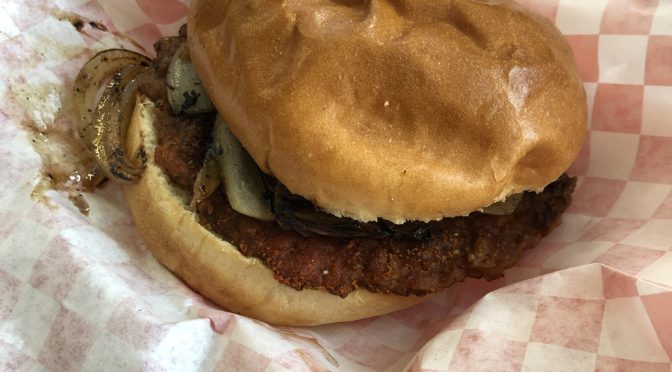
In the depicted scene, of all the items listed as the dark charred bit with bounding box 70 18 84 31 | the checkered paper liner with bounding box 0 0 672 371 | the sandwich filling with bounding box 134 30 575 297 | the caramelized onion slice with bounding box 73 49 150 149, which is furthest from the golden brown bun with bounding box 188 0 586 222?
the dark charred bit with bounding box 70 18 84 31

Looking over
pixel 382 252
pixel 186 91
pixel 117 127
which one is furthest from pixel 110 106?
pixel 382 252

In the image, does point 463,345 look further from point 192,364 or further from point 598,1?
point 598,1

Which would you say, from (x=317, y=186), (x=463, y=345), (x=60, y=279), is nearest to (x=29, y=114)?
(x=60, y=279)

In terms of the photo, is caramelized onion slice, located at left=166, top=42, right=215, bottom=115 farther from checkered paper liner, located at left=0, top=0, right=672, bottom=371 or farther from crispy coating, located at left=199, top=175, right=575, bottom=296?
checkered paper liner, located at left=0, top=0, right=672, bottom=371

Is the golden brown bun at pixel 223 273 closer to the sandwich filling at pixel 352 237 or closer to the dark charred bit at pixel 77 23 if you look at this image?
the sandwich filling at pixel 352 237

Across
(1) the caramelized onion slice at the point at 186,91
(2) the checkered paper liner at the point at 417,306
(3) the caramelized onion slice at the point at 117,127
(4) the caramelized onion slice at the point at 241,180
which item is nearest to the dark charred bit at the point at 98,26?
(2) the checkered paper liner at the point at 417,306
